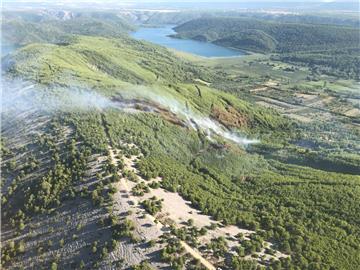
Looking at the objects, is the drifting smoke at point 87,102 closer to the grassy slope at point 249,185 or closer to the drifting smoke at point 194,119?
the drifting smoke at point 194,119

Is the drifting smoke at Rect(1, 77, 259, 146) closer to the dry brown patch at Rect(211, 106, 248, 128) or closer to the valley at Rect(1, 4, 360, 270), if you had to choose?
the valley at Rect(1, 4, 360, 270)

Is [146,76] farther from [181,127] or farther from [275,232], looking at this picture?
[275,232]

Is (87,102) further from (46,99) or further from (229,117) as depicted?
(229,117)

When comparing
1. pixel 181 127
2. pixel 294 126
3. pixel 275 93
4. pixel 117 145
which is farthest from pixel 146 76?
pixel 117 145

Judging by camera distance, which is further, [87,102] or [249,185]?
[87,102]

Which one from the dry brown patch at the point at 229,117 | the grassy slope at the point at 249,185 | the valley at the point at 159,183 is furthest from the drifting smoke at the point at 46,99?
the dry brown patch at the point at 229,117

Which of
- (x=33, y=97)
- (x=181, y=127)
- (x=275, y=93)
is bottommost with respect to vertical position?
(x=275, y=93)

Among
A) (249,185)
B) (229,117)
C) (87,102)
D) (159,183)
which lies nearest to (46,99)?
(87,102)

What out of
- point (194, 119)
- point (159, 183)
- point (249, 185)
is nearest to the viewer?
point (159, 183)
